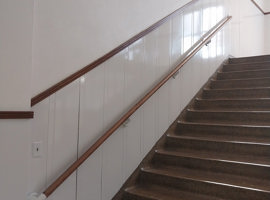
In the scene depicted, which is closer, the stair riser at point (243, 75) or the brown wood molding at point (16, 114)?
the brown wood molding at point (16, 114)

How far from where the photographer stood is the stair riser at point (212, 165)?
2037mm

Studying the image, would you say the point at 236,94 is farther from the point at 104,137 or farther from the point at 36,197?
the point at 36,197

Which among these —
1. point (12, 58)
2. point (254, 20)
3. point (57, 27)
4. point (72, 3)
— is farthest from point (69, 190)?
point (254, 20)

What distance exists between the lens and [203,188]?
2.02 meters

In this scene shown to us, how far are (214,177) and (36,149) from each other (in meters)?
1.47

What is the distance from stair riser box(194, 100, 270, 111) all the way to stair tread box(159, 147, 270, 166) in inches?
31.8

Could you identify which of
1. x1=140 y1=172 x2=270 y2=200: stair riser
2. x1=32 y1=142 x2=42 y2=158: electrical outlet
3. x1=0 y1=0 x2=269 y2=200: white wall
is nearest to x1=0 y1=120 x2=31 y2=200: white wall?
x1=0 y1=0 x2=269 y2=200: white wall

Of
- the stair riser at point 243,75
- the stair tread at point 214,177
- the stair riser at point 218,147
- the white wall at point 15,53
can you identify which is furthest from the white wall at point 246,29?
the white wall at point 15,53

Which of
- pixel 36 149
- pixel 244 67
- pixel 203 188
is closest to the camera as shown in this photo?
pixel 36 149

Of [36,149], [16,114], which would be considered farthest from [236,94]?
[16,114]

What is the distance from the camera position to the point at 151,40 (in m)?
2.62

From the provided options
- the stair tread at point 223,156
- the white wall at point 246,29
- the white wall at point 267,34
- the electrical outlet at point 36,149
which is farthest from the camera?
the white wall at point 267,34

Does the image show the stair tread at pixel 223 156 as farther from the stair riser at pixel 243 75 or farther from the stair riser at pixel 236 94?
the stair riser at pixel 243 75

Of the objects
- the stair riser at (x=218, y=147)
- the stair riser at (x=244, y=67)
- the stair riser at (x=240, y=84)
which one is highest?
the stair riser at (x=244, y=67)
